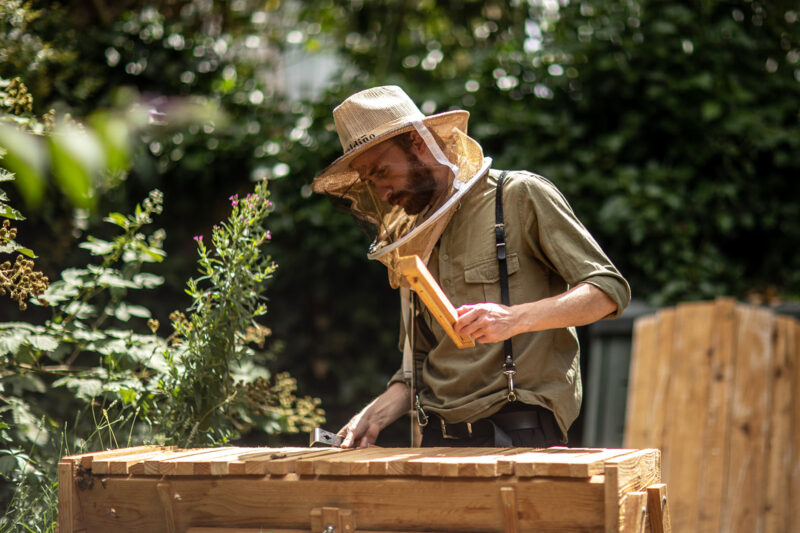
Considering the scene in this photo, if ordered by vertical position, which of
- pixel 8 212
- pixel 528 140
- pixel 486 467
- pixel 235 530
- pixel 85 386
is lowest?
pixel 235 530

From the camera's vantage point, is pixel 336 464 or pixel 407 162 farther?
pixel 407 162

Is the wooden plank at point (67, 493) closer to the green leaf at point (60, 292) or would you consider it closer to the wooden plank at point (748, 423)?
the green leaf at point (60, 292)

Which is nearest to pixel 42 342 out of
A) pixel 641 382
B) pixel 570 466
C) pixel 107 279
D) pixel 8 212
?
pixel 107 279

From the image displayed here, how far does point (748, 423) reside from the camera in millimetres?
4434

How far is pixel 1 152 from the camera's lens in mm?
2381

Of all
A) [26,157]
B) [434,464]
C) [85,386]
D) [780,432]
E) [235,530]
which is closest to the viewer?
[26,157]

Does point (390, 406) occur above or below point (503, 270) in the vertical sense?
below

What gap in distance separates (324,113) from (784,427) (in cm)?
344

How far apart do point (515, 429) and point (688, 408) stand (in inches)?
99.5

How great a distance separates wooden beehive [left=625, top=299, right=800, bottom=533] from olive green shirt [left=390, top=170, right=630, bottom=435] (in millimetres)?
2294

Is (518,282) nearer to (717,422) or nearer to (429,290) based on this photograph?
(429,290)

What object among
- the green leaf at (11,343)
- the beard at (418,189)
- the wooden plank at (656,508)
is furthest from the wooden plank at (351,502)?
the beard at (418,189)

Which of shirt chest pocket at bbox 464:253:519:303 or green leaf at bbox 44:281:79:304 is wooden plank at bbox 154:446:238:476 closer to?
shirt chest pocket at bbox 464:253:519:303

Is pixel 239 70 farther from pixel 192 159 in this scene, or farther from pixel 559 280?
pixel 559 280
